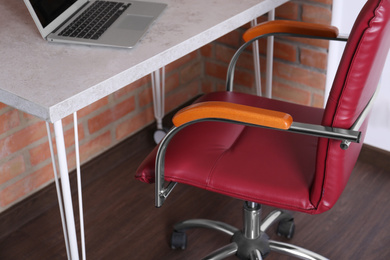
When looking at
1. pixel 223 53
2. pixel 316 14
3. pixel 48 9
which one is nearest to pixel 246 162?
pixel 48 9

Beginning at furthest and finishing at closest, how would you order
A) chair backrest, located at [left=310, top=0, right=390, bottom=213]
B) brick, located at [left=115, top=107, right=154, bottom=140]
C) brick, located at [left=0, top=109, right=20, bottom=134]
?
1. brick, located at [left=115, top=107, right=154, bottom=140]
2. brick, located at [left=0, top=109, right=20, bottom=134]
3. chair backrest, located at [left=310, top=0, right=390, bottom=213]

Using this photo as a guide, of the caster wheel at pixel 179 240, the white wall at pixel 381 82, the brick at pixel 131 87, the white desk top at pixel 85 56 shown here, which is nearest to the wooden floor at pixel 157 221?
the caster wheel at pixel 179 240

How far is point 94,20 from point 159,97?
730 mm

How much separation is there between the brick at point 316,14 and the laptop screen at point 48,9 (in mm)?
912

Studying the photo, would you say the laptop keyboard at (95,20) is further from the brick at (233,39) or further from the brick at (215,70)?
the brick at (215,70)

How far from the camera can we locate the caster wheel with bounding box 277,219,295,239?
5.94 ft

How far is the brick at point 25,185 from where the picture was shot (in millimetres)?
1890

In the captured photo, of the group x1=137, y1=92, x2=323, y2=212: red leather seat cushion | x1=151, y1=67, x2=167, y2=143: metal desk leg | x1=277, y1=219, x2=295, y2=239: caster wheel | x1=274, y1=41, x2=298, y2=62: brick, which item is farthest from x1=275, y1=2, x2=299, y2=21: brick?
x1=277, y1=219, x2=295, y2=239: caster wheel

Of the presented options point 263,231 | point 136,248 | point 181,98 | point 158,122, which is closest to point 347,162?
point 263,231

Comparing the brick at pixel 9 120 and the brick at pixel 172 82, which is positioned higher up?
the brick at pixel 9 120

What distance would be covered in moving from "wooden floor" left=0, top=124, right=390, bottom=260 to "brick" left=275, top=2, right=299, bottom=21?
0.64 meters

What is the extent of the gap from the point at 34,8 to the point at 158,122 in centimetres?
97

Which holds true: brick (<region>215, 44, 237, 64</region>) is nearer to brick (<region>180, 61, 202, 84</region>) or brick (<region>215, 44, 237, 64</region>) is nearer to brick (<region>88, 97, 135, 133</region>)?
brick (<region>180, 61, 202, 84</region>)

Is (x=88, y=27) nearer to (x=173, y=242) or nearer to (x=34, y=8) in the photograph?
(x=34, y=8)
